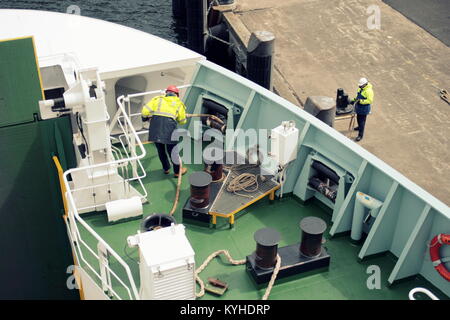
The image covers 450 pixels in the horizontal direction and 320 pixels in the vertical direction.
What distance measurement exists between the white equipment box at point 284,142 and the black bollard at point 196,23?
10.0 meters

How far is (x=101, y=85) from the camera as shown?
8516mm

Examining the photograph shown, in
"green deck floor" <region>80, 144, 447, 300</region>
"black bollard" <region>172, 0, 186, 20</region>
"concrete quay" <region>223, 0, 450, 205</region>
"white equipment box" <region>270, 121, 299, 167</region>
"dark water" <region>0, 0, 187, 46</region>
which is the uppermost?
"white equipment box" <region>270, 121, 299, 167</region>

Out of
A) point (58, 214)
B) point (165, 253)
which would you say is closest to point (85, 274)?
point (165, 253)

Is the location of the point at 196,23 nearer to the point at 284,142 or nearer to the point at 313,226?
the point at 284,142

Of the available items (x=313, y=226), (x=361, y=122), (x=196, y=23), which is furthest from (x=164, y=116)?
(x=196, y=23)

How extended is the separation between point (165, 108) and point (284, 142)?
69.4 inches

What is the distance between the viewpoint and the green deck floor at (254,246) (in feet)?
25.6

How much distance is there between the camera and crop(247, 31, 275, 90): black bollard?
14578 mm

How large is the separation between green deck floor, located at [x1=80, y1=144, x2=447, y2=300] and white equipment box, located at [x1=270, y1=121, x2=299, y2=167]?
2.24 ft

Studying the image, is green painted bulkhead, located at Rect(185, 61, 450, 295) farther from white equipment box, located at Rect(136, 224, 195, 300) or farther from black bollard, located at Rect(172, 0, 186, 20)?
black bollard, located at Rect(172, 0, 186, 20)

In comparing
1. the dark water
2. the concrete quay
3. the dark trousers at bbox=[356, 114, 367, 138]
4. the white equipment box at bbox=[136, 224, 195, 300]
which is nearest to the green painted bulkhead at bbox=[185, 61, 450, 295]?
the white equipment box at bbox=[136, 224, 195, 300]

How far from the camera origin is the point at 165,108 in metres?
9.17

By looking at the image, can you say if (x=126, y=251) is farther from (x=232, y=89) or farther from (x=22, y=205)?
(x=232, y=89)

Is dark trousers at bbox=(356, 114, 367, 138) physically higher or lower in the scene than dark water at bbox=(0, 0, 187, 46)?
higher
